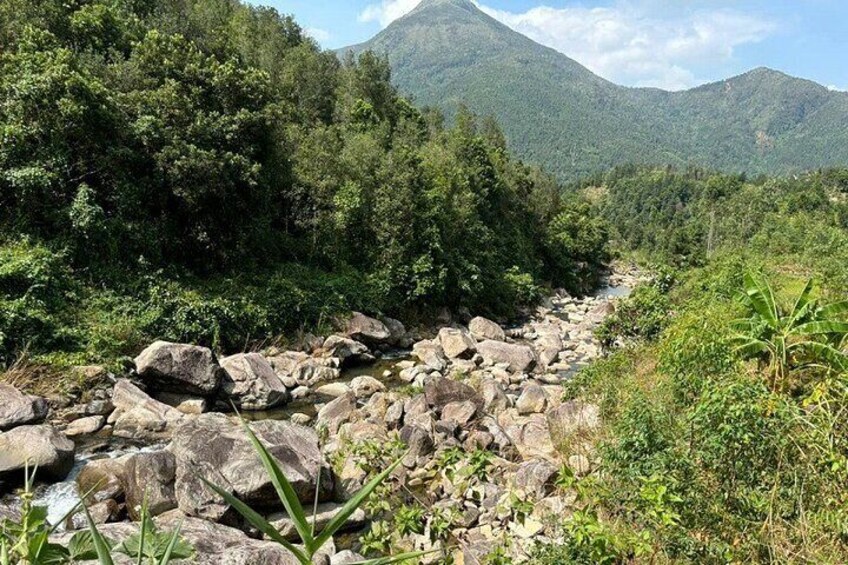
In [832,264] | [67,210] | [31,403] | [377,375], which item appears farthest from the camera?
[832,264]

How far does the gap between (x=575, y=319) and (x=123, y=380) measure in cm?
2570

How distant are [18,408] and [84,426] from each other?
1481 mm

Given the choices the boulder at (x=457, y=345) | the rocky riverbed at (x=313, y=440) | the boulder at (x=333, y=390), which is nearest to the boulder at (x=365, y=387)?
the rocky riverbed at (x=313, y=440)

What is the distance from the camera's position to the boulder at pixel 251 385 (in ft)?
52.0

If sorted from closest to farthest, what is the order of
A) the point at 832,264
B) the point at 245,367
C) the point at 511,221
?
the point at 245,367
the point at 832,264
the point at 511,221

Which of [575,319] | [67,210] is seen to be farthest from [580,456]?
[575,319]

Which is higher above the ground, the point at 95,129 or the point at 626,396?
the point at 95,129

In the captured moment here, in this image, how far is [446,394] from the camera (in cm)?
1501

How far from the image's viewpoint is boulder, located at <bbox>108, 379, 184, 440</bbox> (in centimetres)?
1318

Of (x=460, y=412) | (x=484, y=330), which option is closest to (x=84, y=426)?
(x=460, y=412)

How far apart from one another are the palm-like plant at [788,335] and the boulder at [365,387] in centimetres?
1035

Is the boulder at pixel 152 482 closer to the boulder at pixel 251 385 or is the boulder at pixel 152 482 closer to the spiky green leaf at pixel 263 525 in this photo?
the boulder at pixel 251 385

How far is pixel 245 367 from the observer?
54.1ft

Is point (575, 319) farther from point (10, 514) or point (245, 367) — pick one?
point (10, 514)
